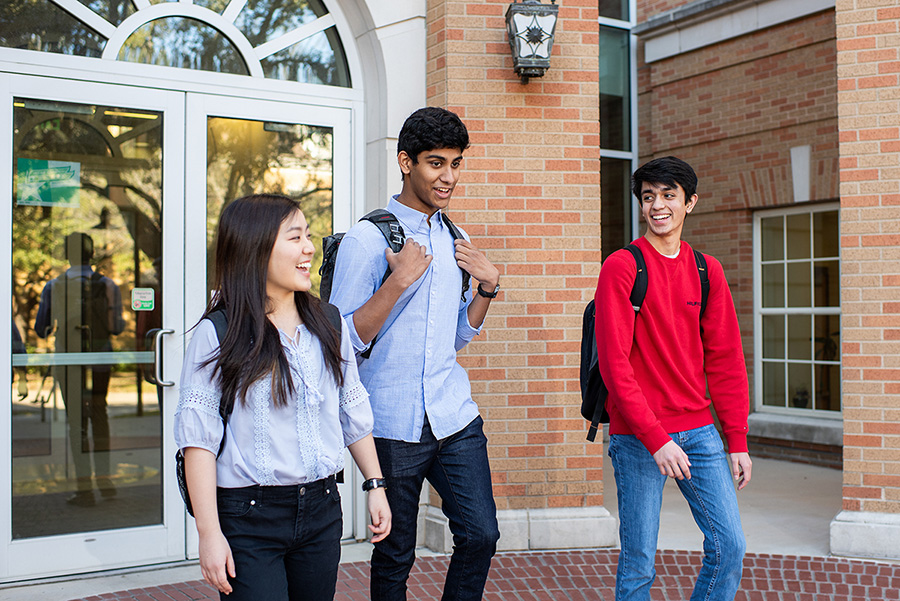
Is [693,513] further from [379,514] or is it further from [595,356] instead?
[379,514]

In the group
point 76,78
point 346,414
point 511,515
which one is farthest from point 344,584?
point 76,78

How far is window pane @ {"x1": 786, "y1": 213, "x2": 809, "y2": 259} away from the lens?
878cm

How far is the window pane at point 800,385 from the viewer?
8.84m

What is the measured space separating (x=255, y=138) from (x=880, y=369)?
3.83 m

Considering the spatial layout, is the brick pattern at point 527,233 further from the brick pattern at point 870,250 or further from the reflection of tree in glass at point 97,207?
the reflection of tree in glass at point 97,207

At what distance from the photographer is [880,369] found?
4941 millimetres

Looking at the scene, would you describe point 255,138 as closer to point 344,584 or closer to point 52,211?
point 52,211

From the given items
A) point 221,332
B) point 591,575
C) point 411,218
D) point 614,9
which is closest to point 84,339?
point 411,218

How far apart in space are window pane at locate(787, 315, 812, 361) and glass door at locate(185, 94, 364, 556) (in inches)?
217

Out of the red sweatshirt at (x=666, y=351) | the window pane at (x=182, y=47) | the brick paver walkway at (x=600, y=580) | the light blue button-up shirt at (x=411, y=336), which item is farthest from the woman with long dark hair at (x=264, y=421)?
the window pane at (x=182, y=47)

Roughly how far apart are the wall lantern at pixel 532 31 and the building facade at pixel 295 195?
0.58 feet

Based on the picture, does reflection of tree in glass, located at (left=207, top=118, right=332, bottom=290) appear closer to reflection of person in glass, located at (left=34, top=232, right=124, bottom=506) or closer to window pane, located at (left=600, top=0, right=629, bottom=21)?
reflection of person in glass, located at (left=34, top=232, right=124, bottom=506)

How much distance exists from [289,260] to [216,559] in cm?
76

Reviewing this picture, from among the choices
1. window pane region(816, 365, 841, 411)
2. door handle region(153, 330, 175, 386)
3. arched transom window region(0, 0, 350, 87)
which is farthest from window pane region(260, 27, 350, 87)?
window pane region(816, 365, 841, 411)
